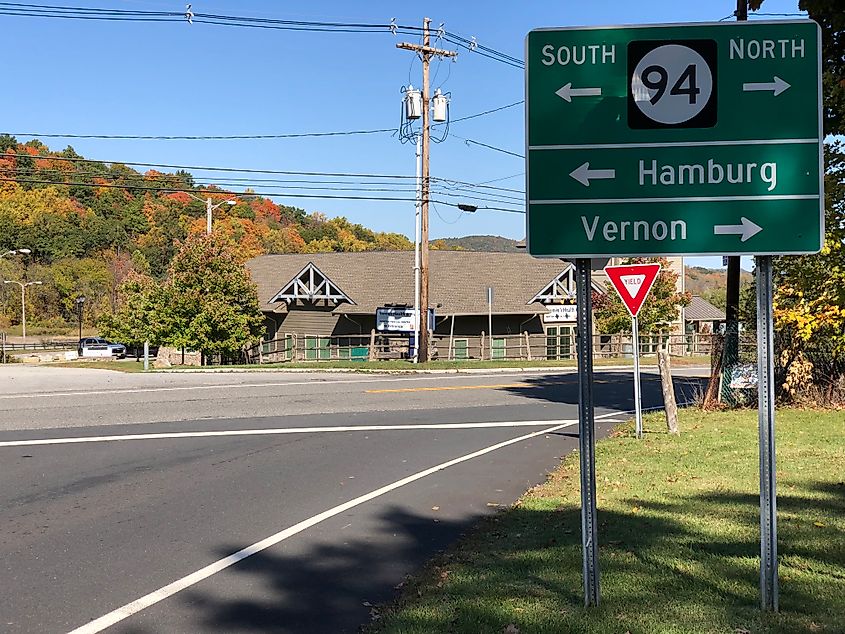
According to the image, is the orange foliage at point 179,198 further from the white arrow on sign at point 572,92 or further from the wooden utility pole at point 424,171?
the white arrow on sign at point 572,92

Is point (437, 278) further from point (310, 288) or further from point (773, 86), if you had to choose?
point (773, 86)

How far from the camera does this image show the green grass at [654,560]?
5.20m

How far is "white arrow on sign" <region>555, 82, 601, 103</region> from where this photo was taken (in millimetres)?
5277

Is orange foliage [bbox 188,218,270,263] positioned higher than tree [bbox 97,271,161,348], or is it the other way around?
orange foliage [bbox 188,218,270,263]

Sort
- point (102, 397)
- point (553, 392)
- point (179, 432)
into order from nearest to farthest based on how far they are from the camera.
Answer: point (179, 432) → point (102, 397) → point (553, 392)

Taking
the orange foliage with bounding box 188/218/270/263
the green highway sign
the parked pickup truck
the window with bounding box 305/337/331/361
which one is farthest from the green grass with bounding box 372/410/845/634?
the orange foliage with bounding box 188/218/270/263

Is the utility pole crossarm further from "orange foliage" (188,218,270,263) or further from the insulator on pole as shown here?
"orange foliage" (188,218,270,263)

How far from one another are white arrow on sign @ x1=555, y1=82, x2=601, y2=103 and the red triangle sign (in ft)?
29.8

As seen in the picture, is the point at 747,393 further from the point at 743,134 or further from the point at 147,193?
the point at 147,193

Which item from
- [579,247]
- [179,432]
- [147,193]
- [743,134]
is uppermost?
[147,193]

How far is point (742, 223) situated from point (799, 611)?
2197 mm

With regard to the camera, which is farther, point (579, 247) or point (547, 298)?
point (547, 298)

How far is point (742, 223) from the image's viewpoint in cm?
521

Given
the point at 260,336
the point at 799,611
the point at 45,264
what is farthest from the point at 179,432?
the point at 45,264
